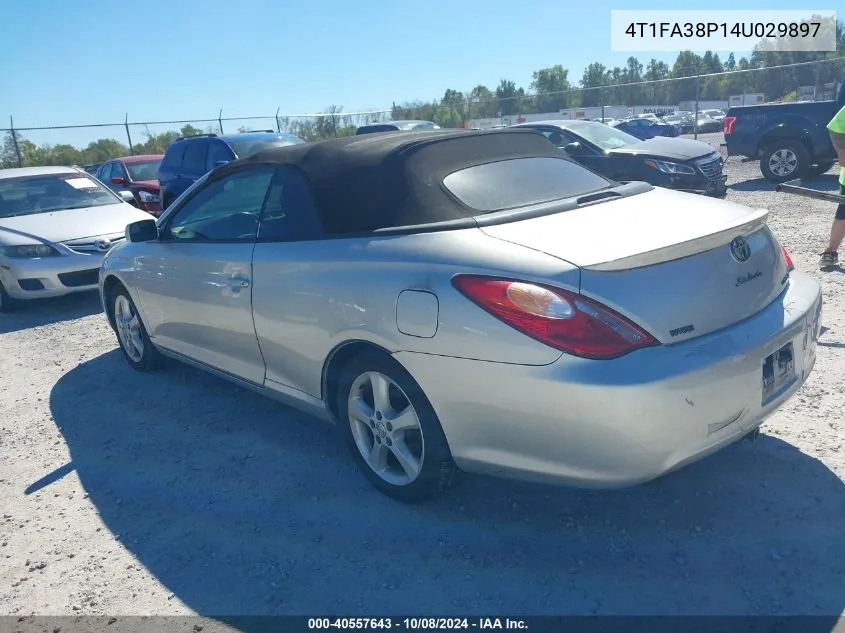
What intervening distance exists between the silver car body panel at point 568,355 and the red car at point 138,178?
999 cm

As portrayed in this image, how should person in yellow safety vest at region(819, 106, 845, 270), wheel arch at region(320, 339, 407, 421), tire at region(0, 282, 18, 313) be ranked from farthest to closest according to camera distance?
1. tire at region(0, 282, 18, 313)
2. person in yellow safety vest at region(819, 106, 845, 270)
3. wheel arch at region(320, 339, 407, 421)

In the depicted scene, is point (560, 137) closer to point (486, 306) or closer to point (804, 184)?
point (804, 184)

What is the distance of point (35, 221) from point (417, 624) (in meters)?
→ 7.31

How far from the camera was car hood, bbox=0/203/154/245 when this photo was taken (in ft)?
24.5

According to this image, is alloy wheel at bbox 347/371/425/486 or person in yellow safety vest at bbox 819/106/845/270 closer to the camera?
alloy wheel at bbox 347/371/425/486

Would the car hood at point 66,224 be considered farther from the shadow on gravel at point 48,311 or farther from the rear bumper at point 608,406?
the rear bumper at point 608,406

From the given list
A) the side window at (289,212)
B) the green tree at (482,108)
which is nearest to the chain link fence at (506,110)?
the green tree at (482,108)

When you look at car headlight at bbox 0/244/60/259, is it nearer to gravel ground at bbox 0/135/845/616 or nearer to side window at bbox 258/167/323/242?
gravel ground at bbox 0/135/845/616

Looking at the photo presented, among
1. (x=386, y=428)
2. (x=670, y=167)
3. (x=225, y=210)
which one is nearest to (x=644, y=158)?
(x=670, y=167)

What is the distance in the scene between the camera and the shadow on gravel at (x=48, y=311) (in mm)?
7281

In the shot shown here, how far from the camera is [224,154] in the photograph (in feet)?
35.5

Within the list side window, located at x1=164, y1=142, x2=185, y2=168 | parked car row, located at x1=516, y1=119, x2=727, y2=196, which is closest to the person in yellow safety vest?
parked car row, located at x1=516, y1=119, x2=727, y2=196

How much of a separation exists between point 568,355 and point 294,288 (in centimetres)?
150

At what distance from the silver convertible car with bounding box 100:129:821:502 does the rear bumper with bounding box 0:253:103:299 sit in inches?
157
